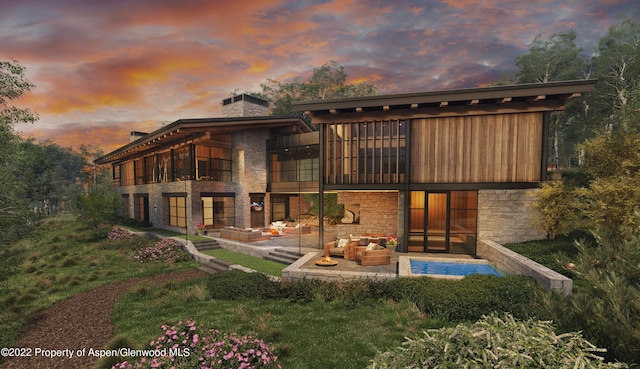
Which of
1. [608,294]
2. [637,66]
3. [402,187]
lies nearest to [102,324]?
[608,294]

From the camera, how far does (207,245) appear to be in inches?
640

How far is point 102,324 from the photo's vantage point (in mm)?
7277

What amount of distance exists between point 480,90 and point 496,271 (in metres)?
7.66

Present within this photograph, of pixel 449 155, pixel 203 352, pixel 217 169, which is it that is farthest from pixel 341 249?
pixel 217 169

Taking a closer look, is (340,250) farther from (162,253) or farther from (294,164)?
(294,164)

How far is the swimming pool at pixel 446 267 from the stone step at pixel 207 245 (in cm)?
1146

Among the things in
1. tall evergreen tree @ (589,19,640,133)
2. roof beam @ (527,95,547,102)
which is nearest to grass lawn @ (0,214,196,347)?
roof beam @ (527,95,547,102)

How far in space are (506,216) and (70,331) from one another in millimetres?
16103

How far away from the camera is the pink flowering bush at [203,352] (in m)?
3.88

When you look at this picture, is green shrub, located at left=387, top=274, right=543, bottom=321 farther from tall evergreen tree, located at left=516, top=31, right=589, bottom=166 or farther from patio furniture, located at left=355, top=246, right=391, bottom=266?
tall evergreen tree, located at left=516, top=31, right=589, bottom=166

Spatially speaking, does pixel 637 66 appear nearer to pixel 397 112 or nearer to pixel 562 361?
pixel 397 112

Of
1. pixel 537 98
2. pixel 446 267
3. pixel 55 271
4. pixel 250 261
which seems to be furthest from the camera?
pixel 250 261

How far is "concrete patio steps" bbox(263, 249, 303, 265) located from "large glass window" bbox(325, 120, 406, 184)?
4.23 m

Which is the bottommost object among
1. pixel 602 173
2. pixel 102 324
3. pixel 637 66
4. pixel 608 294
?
pixel 102 324
